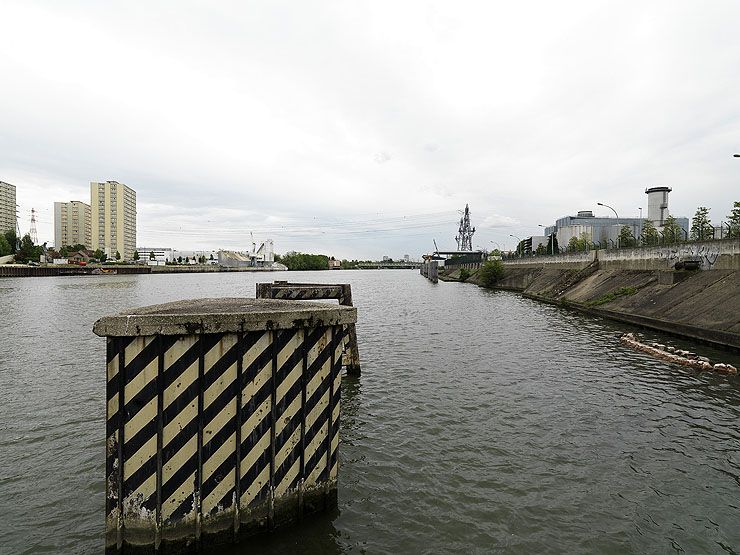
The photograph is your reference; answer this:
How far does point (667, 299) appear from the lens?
2455 cm

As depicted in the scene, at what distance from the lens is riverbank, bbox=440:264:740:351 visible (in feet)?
60.3

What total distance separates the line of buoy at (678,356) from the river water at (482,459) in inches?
29.7

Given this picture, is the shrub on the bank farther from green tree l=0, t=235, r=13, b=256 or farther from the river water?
green tree l=0, t=235, r=13, b=256

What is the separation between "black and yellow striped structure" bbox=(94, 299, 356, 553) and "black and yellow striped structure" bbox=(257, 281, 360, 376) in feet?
22.9

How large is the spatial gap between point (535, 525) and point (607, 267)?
4204cm

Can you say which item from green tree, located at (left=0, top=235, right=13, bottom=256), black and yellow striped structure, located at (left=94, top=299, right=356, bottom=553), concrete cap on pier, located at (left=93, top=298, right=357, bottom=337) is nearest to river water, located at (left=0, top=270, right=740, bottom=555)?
black and yellow striped structure, located at (left=94, top=299, right=356, bottom=553)

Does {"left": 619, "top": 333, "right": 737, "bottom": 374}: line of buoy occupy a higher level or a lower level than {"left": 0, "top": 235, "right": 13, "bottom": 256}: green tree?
lower

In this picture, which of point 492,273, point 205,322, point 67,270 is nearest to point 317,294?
point 205,322

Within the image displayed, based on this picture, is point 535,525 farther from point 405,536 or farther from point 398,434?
A: point 398,434

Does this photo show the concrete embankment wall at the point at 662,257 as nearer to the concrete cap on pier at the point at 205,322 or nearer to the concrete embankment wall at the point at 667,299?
the concrete embankment wall at the point at 667,299

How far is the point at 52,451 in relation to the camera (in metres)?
7.98

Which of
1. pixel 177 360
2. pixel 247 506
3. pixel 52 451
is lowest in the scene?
pixel 52 451

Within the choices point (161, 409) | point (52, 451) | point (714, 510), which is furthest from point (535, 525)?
point (52, 451)

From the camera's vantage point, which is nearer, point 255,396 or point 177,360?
point 177,360
